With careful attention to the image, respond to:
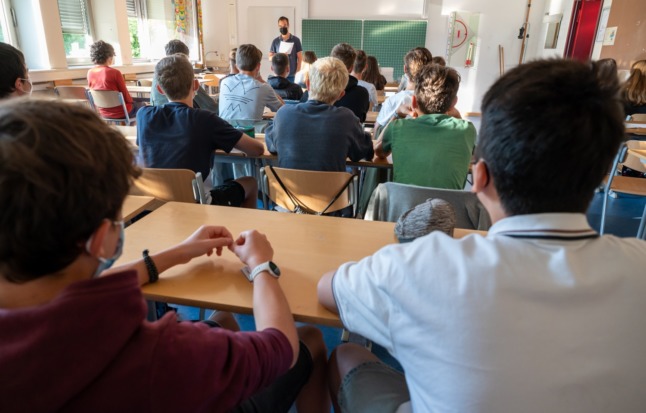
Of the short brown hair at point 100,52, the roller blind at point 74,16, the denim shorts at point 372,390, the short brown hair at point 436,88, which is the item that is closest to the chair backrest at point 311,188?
the short brown hair at point 436,88

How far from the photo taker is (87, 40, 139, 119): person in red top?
4645mm

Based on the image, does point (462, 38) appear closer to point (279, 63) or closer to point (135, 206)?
point (279, 63)

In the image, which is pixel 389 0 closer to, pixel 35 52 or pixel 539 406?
pixel 35 52

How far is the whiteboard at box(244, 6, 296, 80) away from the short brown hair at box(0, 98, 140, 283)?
8709 mm

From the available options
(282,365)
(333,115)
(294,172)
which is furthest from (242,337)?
(333,115)

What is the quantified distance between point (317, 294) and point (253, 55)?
3.08 metres

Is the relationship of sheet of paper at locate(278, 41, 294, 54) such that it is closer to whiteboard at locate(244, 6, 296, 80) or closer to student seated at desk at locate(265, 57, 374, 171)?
whiteboard at locate(244, 6, 296, 80)

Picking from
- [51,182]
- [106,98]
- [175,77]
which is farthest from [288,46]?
[51,182]

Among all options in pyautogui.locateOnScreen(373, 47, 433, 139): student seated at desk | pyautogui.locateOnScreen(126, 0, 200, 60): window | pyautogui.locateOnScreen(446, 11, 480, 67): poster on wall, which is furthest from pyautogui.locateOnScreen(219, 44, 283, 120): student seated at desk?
pyautogui.locateOnScreen(446, 11, 480, 67): poster on wall

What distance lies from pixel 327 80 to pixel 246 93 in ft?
4.48

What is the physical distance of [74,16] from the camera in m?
5.77

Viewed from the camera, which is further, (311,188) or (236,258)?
(311,188)

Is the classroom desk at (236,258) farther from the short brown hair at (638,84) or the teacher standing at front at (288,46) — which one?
the teacher standing at front at (288,46)

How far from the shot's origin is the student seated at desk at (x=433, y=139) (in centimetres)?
193
